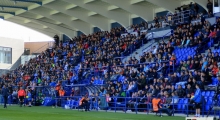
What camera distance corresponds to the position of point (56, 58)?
138 ft

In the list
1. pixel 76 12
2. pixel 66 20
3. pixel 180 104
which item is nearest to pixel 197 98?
pixel 180 104

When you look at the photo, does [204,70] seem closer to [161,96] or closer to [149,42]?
[161,96]

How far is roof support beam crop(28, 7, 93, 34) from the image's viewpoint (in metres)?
43.3

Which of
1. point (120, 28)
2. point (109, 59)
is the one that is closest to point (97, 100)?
point (109, 59)

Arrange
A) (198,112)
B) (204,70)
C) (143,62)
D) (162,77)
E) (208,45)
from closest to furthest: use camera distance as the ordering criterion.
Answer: (198,112) < (204,70) < (162,77) < (208,45) < (143,62)

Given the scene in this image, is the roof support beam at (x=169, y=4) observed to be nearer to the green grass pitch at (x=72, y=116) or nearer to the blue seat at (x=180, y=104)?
the blue seat at (x=180, y=104)

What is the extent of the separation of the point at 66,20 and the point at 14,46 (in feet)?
48.4

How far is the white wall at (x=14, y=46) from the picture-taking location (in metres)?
56.2

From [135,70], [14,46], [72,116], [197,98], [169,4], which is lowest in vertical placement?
[72,116]

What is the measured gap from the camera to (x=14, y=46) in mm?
57438

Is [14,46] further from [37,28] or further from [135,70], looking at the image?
[135,70]

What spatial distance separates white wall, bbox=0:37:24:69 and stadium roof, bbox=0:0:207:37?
8.24m

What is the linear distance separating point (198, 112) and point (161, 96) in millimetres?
3404

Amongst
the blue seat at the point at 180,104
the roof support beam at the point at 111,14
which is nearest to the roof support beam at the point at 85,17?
the roof support beam at the point at 111,14
